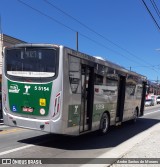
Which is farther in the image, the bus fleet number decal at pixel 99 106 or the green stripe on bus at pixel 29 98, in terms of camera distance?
the bus fleet number decal at pixel 99 106

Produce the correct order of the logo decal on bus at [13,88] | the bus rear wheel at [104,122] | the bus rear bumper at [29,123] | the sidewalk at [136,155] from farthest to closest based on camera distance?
the bus rear wheel at [104,122]
the logo decal on bus at [13,88]
the bus rear bumper at [29,123]
the sidewalk at [136,155]

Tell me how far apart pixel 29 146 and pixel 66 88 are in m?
2.18

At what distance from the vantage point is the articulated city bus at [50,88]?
9.36 m

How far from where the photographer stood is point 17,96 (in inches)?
396

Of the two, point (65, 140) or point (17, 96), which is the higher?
point (17, 96)

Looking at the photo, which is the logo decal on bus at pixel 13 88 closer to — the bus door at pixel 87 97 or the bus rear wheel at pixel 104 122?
the bus door at pixel 87 97

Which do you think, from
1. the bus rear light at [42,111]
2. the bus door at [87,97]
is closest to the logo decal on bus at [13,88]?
the bus rear light at [42,111]

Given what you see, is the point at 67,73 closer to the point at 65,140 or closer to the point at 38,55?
the point at 38,55

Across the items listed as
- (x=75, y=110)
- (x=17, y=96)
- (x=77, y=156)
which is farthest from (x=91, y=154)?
(x=17, y=96)

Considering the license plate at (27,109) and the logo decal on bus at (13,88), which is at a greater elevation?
the logo decal on bus at (13,88)

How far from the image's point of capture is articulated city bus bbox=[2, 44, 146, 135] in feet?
30.7

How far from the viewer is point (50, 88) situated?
9.41 meters

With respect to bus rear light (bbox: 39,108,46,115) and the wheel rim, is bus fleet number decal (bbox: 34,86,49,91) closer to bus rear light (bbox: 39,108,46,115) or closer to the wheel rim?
bus rear light (bbox: 39,108,46,115)

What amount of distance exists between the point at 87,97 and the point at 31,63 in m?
2.34
